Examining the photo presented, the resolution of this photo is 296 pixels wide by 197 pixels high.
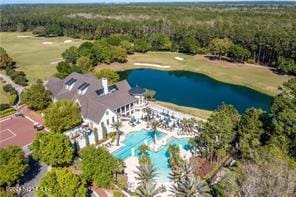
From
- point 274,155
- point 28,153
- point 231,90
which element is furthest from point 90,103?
point 231,90

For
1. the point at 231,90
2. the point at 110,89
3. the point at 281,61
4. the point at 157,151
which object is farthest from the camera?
the point at 281,61

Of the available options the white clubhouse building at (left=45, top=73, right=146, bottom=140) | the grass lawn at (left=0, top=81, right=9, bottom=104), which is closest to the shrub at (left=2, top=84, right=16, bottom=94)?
the grass lawn at (left=0, top=81, right=9, bottom=104)

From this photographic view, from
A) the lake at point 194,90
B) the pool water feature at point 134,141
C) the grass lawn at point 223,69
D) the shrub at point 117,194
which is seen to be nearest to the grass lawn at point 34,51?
the grass lawn at point 223,69

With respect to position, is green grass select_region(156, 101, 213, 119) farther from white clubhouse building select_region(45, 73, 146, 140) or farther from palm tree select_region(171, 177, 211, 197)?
palm tree select_region(171, 177, 211, 197)

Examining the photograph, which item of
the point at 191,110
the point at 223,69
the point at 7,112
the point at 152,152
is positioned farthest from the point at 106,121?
the point at 223,69

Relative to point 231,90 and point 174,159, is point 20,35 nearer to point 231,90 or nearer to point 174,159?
point 231,90
